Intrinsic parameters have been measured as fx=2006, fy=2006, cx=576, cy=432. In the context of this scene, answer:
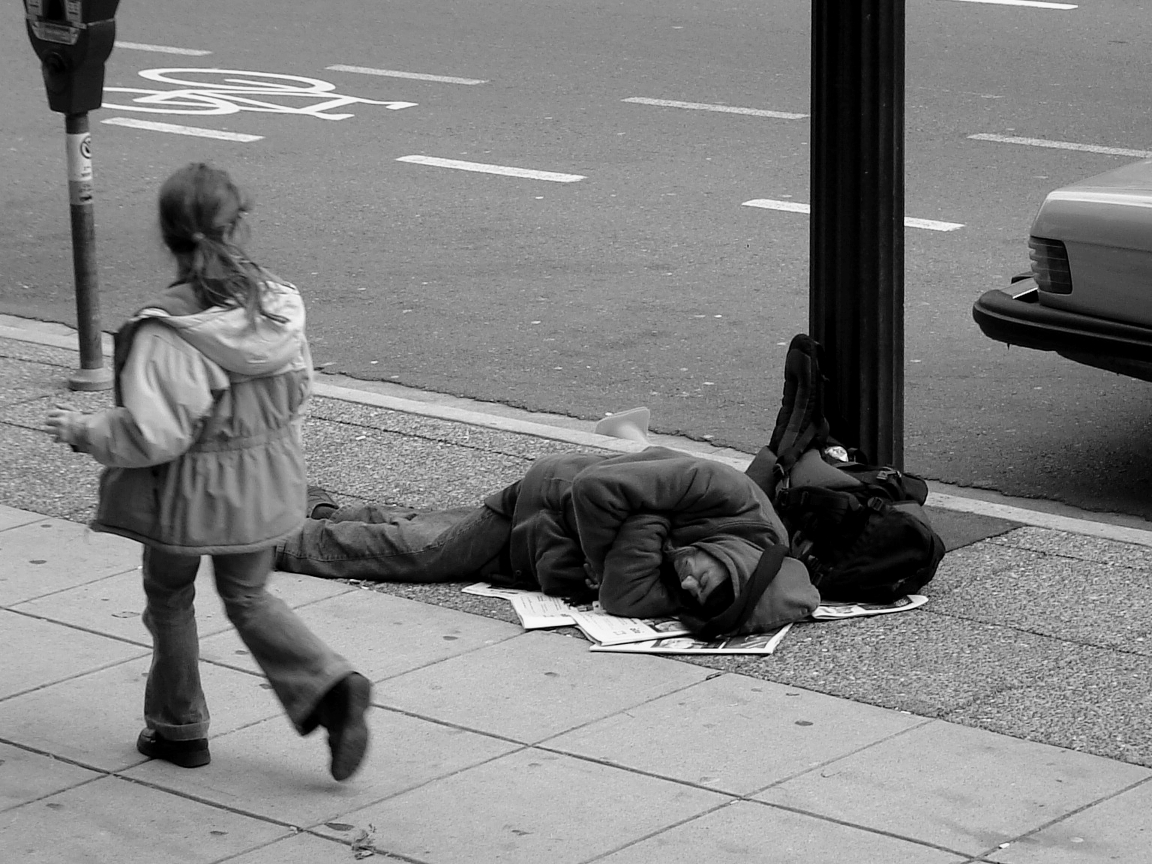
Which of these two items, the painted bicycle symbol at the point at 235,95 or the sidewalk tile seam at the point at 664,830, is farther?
the painted bicycle symbol at the point at 235,95

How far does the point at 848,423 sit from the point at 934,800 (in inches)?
80.4

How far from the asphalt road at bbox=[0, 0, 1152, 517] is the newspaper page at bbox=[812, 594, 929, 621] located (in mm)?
1506

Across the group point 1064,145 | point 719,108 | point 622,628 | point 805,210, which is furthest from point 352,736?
point 719,108

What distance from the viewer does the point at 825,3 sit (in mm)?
5953

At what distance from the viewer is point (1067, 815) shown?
423 centimetres

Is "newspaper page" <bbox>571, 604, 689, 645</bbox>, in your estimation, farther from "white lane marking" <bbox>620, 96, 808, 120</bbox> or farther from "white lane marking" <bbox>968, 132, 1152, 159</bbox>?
"white lane marking" <bbox>620, 96, 808, 120</bbox>

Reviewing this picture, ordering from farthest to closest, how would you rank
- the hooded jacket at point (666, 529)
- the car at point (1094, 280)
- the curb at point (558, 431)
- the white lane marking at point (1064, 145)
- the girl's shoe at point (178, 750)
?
1. the white lane marking at point (1064, 145)
2. the car at point (1094, 280)
3. the curb at point (558, 431)
4. the hooded jacket at point (666, 529)
5. the girl's shoe at point (178, 750)

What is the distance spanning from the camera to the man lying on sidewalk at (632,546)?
527 cm

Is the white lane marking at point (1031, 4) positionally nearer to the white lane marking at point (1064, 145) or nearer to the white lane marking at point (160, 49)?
the white lane marking at point (1064, 145)

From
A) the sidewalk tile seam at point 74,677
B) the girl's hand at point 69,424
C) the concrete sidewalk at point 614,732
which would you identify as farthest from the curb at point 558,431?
the girl's hand at point 69,424

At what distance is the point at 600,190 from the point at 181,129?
3486 millimetres

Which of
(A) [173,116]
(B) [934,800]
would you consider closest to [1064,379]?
(B) [934,800]

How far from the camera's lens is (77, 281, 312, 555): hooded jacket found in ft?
13.7

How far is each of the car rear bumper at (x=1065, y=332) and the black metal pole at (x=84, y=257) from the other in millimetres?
3379
